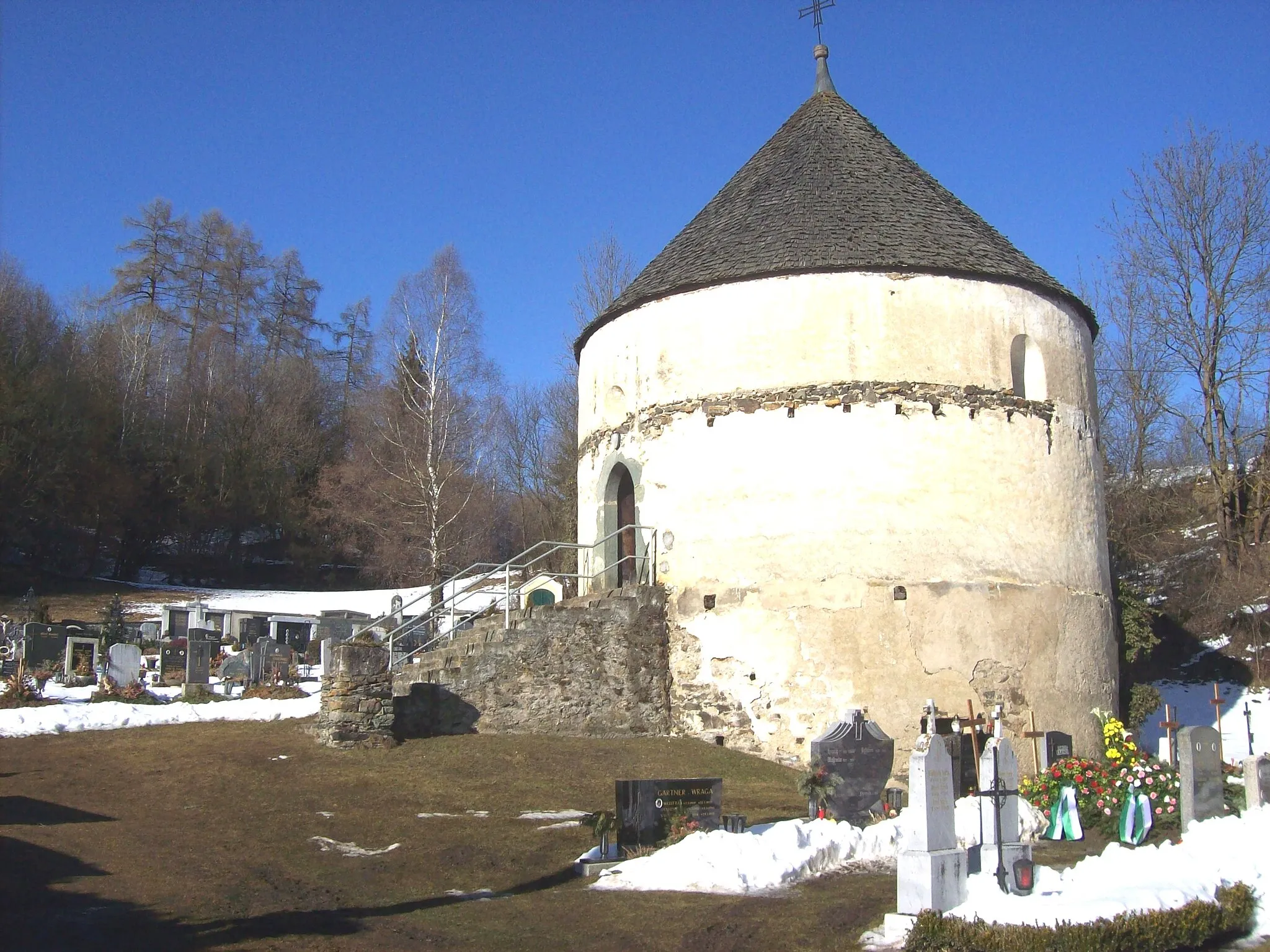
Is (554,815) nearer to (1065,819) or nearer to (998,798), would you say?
(998,798)

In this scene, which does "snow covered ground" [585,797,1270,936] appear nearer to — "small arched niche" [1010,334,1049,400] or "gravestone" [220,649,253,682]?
"small arched niche" [1010,334,1049,400]

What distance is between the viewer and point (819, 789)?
11.9 m

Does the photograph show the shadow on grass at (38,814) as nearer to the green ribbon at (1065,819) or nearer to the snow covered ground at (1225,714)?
the green ribbon at (1065,819)

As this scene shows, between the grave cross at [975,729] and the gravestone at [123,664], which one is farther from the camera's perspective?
the gravestone at [123,664]

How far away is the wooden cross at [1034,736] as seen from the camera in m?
16.4

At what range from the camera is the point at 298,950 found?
7660 mm

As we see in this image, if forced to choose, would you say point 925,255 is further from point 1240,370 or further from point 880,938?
point 1240,370

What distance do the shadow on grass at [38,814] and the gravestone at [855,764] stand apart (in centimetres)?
726

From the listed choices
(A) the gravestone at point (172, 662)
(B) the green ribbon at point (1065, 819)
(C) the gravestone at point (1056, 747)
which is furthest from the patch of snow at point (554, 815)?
(A) the gravestone at point (172, 662)

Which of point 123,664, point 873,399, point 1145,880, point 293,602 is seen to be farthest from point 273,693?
point 293,602

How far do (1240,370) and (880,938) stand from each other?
26053 mm

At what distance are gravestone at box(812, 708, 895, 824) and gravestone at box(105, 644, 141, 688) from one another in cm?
1102

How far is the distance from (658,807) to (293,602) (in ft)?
77.9

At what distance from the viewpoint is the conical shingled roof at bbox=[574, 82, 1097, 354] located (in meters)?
17.4
